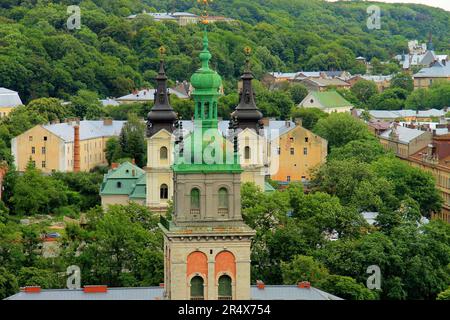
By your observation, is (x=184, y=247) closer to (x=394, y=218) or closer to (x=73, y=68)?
(x=394, y=218)

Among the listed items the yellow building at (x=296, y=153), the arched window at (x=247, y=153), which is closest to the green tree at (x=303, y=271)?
the arched window at (x=247, y=153)

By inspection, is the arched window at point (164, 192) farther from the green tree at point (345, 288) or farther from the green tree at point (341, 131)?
the green tree at point (341, 131)

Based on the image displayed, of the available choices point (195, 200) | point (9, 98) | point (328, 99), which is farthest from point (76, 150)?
point (195, 200)

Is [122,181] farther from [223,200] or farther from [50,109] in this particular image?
[223,200]

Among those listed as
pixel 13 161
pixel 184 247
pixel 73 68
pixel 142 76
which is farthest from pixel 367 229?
pixel 142 76

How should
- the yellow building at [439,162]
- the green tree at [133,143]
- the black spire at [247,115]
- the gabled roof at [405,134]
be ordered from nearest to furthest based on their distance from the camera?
the black spire at [247,115] → the yellow building at [439,162] → the green tree at [133,143] → the gabled roof at [405,134]

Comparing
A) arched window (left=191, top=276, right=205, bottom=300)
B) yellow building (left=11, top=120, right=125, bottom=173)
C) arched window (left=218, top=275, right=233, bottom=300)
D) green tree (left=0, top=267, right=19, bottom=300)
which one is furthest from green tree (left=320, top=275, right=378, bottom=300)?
yellow building (left=11, top=120, right=125, bottom=173)
